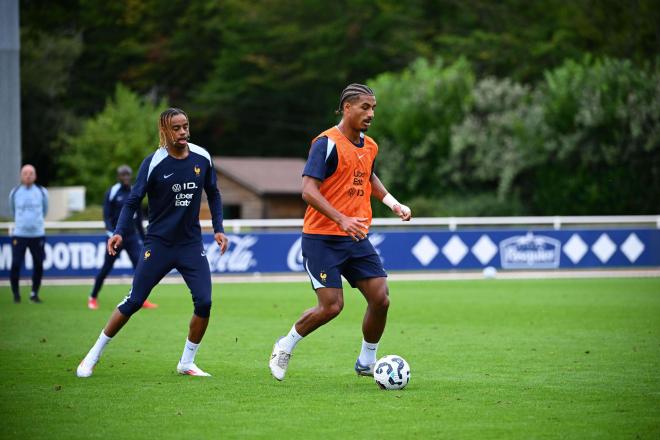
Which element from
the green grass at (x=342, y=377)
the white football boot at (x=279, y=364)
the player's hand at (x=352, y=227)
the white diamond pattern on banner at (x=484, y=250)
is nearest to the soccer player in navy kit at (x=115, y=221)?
the green grass at (x=342, y=377)

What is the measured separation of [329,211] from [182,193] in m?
1.64

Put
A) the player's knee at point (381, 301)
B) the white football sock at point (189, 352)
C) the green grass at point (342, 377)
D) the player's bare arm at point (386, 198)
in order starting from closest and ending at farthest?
the green grass at point (342, 377), the player's knee at point (381, 301), the player's bare arm at point (386, 198), the white football sock at point (189, 352)

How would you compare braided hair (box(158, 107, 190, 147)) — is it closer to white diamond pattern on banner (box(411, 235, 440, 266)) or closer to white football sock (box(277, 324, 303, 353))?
white football sock (box(277, 324, 303, 353))

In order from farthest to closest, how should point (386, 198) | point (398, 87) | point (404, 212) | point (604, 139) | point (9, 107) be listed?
point (398, 87) < point (604, 139) < point (9, 107) < point (386, 198) < point (404, 212)

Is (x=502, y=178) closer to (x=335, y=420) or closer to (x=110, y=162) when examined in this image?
(x=110, y=162)

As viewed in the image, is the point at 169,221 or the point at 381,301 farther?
the point at 169,221

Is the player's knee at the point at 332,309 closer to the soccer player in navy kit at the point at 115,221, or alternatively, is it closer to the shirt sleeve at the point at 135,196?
the shirt sleeve at the point at 135,196

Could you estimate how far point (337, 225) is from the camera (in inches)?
342

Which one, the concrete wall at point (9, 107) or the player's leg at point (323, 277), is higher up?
the player's leg at point (323, 277)

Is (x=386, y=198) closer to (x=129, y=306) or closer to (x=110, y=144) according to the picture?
(x=129, y=306)

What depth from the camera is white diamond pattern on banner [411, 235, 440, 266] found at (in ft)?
83.6

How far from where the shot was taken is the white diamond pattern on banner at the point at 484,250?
25.8m

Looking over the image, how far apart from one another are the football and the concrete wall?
1763 cm

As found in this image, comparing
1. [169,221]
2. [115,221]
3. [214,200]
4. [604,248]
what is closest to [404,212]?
[214,200]
